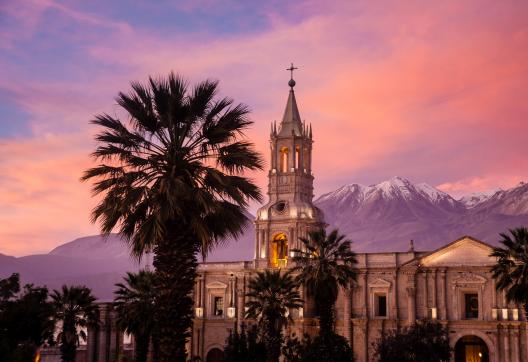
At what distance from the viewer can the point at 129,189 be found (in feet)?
68.5

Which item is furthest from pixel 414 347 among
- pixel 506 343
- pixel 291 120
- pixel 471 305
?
pixel 291 120

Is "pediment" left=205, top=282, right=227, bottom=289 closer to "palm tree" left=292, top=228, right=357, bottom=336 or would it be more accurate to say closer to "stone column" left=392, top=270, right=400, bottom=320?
"stone column" left=392, top=270, right=400, bottom=320

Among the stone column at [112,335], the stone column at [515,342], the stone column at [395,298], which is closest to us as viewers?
the stone column at [515,342]

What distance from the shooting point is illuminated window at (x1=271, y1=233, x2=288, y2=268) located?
58812mm

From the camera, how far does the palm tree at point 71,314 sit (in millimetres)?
46312

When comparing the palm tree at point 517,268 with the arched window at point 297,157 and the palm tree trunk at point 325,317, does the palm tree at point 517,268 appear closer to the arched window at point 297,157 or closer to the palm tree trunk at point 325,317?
the palm tree trunk at point 325,317

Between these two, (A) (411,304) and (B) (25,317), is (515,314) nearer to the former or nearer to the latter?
(A) (411,304)

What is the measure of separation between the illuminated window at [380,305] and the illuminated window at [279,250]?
8.20 metres

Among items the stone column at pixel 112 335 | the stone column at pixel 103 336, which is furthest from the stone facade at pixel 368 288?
the stone column at pixel 103 336

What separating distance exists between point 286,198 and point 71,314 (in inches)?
790

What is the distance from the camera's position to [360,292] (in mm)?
55375

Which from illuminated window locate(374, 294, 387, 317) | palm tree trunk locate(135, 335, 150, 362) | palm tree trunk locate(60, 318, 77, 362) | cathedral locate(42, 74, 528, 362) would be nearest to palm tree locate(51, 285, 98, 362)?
palm tree trunk locate(60, 318, 77, 362)

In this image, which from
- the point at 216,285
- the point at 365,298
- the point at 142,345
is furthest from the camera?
the point at 216,285

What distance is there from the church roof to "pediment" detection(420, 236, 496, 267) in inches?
588
